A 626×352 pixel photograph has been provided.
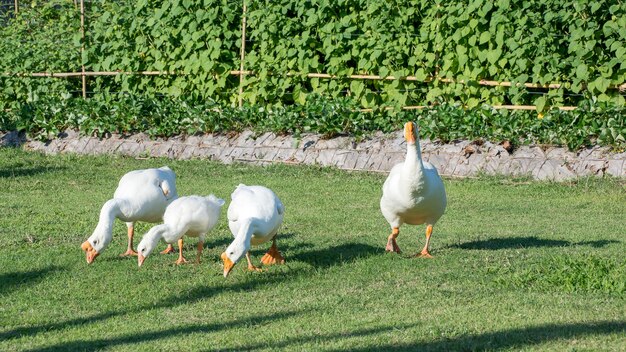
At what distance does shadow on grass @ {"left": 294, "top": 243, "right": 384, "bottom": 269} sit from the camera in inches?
359

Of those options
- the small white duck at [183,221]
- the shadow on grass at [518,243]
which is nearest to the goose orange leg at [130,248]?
the small white duck at [183,221]

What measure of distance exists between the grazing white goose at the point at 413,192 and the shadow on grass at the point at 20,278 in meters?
2.88

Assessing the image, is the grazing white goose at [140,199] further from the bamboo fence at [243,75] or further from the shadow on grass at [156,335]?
the bamboo fence at [243,75]

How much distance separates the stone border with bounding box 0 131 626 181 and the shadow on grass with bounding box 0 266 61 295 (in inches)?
262

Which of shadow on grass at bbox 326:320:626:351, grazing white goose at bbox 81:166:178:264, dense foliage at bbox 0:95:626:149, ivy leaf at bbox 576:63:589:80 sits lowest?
dense foliage at bbox 0:95:626:149

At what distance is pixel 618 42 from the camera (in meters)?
14.1

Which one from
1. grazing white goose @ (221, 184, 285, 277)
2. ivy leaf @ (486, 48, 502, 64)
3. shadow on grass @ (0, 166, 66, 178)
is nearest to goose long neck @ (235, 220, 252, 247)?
grazing white goose @ (221, 184, 285, 277)

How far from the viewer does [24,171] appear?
15.3 m

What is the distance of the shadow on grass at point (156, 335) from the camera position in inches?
263

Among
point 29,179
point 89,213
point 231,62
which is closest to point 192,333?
point 89,213

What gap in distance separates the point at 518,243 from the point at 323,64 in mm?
7618

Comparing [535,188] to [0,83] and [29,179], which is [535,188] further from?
[0,83]

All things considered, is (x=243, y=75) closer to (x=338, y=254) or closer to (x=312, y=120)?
(x=312, y=120)

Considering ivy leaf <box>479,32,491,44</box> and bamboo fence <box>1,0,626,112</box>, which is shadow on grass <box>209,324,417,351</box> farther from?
ivy leaf <box>479,32,491,44</box>
